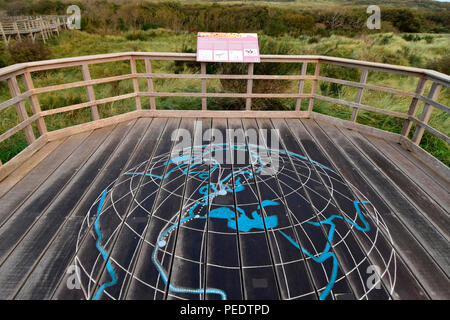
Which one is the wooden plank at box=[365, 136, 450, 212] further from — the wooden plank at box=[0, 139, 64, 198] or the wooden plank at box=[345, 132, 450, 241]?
the wooden plank at box=[0, 139, 64, 198]

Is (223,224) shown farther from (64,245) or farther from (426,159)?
(426,159)

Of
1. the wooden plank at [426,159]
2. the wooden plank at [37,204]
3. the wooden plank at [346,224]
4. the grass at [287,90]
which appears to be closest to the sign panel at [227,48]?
the grass at [287,90]

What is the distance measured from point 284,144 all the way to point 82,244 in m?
2.73

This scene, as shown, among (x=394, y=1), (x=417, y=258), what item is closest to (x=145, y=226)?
(x=417, y=258)

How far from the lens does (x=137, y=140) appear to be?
13.0 ft

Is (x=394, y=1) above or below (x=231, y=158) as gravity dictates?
above

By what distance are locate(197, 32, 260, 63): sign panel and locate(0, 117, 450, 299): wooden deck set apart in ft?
4.81

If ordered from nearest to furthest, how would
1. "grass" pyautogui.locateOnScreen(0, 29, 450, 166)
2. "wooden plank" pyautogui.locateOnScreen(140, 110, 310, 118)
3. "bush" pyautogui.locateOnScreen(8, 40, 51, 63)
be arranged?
"wooden plank" pyautogui.locateOnScreen(140, 110, 310, 118)
"grass" pyautogui.locateOnScreen(0, 29, 450, 166)
"bush" pyautogui.locateOnScreen(8, 40, 51, 63)

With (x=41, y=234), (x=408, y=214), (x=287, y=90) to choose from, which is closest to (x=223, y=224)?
(x=41, y=234)

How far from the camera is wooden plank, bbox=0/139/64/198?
2.98 metres

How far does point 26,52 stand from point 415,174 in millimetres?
14151

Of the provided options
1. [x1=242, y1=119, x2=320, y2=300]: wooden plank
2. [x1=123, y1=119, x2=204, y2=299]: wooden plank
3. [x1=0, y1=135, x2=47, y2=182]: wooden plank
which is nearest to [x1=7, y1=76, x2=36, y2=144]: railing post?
[x1=0, y1=135, x2=47, y2=182]: wooden plank
